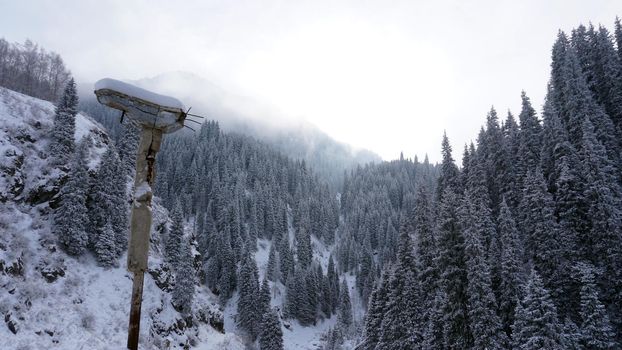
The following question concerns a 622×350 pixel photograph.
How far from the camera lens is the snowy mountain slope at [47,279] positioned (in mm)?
25797

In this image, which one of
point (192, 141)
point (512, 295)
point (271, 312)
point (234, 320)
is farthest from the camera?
point (192, 141)

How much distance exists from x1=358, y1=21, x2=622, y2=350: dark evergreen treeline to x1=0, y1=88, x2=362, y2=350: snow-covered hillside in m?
23.1

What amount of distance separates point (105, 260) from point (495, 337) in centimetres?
3775

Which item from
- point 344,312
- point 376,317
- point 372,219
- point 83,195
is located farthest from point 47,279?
point 372,219

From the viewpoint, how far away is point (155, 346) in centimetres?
3381

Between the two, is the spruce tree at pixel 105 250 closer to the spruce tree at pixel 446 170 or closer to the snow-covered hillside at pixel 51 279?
the snow-covered hillside at pixel 51 279

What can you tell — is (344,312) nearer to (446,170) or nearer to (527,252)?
(446,170)

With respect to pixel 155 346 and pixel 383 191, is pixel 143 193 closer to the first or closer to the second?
pixel 155 346

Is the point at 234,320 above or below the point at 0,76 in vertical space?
below

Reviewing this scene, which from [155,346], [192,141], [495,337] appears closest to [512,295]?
[495,337]

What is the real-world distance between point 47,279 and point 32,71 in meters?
61.6

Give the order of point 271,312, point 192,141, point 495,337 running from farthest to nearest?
point 192,141 → point 271,312 → point 495,337

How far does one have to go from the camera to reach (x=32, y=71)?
2970 inches

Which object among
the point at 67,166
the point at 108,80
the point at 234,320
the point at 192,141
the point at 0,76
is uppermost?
the point at 192,141
